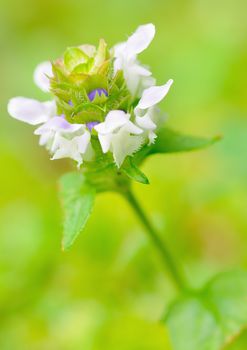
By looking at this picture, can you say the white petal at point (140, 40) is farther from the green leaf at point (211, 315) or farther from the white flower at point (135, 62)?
the green leaf at point (211, 315)

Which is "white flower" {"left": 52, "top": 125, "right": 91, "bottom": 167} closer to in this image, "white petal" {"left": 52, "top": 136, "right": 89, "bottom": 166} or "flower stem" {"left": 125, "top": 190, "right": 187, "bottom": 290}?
"white petal" {"left": 52, "top": 136, "right": 89, "bottom": 166}

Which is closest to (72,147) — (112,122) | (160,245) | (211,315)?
(112,122)

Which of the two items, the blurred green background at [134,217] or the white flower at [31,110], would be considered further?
the blurred green background at [134,217]

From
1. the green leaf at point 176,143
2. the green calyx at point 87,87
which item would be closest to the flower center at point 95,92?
the green calyx at point 87,87

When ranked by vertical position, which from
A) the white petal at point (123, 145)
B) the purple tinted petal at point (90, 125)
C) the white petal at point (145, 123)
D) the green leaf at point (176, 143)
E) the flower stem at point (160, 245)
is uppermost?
the purple tinted petal at point (90, 125)

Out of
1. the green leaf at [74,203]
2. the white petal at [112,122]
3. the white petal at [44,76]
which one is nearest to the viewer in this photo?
the white petal at [112,122]

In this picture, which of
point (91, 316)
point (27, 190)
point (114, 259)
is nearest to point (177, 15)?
point (27, 190)

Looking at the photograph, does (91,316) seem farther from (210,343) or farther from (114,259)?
(210,343)

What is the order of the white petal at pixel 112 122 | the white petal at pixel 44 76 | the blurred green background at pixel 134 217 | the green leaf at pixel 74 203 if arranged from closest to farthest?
the white petal at pixel 112 122 → the green leaf at pixel 74 203 → the white petal at pixel 44 76 → the blurred green background at pixel 134 217

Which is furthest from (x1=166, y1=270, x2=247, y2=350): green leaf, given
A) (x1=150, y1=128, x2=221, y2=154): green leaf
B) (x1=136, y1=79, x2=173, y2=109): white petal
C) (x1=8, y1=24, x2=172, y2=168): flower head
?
(x1=136, y1=79, x2=173, y2=109): white petal
